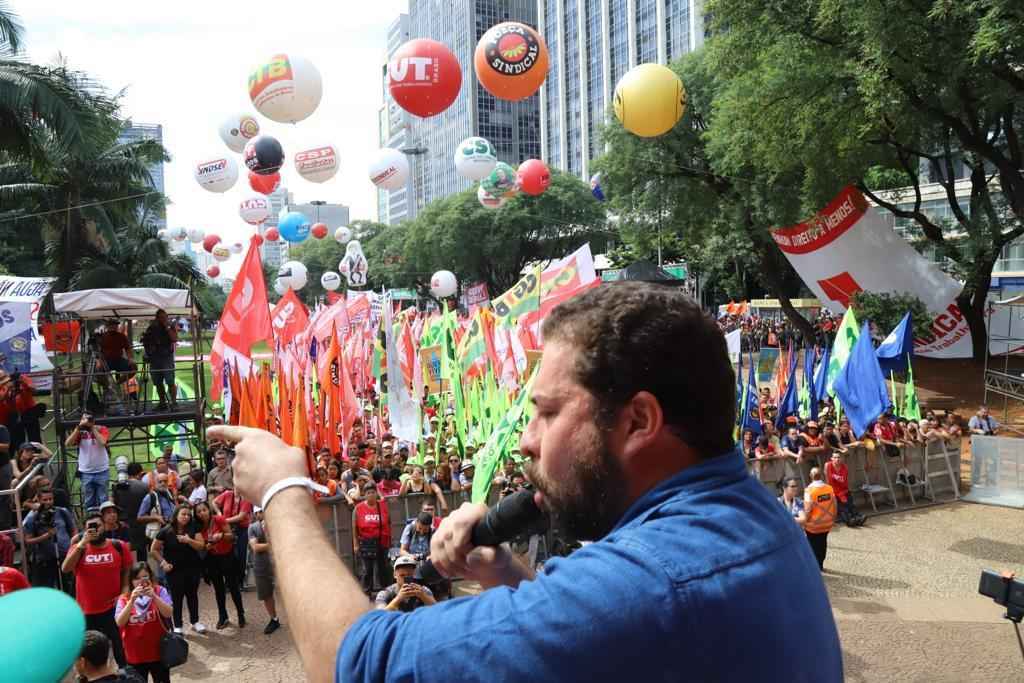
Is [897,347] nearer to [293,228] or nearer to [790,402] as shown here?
[790,402]

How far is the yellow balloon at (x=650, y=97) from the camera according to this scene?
1486 centimetres

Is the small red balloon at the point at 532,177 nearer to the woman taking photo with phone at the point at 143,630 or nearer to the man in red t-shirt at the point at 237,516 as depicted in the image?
the man in red t-shirt at the point at 237,516

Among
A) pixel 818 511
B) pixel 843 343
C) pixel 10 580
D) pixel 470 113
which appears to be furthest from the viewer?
pixel 470 113

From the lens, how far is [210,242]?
3584cm

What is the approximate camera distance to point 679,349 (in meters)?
1.15

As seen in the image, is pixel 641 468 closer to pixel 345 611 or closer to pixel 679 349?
pixel 679 349

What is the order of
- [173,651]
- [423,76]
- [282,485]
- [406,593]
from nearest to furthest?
[282,485]
[173,651]
[406,593]
[423,76]

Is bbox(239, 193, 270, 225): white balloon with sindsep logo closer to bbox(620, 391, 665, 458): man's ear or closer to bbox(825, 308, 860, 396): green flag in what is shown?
bbox(825, 308, 860, 396): green flag

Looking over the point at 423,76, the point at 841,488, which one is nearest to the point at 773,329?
the point at 841,488

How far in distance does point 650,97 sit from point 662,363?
47.9ft

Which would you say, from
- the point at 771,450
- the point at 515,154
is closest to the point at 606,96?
the point at 515,154

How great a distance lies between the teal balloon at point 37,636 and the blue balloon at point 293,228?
32300 millimetres

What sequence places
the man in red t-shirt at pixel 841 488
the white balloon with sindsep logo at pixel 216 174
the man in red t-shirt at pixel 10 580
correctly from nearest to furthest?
the man in red t-shirt at pixel 10 580 → the man in red t-shirt at pixel 841 488 → the white balloon with sindsep logo at pixel 216 174

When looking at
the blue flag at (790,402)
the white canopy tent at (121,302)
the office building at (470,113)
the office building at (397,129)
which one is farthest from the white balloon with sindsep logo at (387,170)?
the office building at (397,129)
